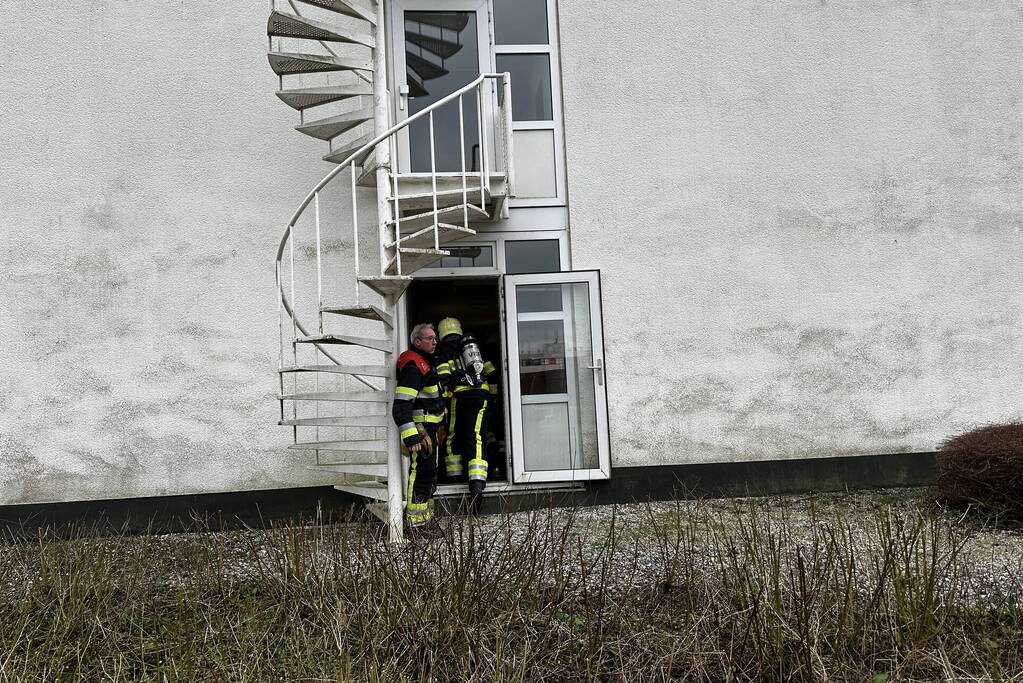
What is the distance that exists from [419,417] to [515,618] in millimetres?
2639

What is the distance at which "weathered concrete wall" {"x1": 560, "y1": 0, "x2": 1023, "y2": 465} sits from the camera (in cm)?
674

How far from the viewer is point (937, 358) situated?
Result: 695cm

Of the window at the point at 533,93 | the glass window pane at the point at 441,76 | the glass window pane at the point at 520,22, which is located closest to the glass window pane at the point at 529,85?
the window at the point at 533,93

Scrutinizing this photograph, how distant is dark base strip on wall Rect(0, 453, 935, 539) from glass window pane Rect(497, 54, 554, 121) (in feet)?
9.32

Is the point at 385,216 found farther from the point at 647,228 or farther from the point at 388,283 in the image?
the point at 647,228

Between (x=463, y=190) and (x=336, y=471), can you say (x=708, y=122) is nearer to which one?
(x=463, y=190)

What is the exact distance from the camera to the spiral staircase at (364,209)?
5871 mm

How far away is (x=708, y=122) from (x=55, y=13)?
199 inches

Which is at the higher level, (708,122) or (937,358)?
(708,122)

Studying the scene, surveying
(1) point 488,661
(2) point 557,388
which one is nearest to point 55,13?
(2) point 557,388

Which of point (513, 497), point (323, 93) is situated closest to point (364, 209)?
point (323, 93)

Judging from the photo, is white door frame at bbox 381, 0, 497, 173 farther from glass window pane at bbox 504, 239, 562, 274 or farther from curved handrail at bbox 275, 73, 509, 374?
glass window pane at bbox 504, 239, 562, 274

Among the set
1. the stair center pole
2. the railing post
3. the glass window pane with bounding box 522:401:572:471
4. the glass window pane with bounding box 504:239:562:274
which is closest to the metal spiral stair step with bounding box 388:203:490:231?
the stair center pole

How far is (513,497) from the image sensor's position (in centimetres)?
632
